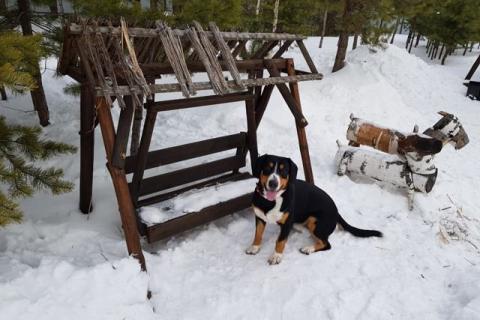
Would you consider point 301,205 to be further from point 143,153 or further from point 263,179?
point 143,153

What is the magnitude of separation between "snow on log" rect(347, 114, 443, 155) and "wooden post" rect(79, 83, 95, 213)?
4683 millimetres

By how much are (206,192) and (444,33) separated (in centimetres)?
2797

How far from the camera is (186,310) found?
3562 mm

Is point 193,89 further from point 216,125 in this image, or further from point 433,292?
point 216,125

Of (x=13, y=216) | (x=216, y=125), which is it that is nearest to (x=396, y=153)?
(x=216, y=125)

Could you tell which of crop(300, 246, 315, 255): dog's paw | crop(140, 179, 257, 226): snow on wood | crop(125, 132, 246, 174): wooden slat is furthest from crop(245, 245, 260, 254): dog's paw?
crop(125, 132, 246, 174): wooden slat

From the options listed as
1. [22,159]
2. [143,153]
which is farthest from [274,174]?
[22,159]

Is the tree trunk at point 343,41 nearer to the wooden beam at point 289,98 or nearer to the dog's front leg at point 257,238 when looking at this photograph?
the wooden beam at point 289,98

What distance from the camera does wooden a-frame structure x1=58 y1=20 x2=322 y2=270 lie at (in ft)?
10.7

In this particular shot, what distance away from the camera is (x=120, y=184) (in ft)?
11.7

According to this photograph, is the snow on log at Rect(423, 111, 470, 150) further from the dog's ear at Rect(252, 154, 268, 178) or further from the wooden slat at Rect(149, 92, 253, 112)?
the dog's ear at Rect(252, 154, 268, 178)

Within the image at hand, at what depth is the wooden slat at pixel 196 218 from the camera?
4.22 m

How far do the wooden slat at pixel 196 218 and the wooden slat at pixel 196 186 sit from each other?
58cm

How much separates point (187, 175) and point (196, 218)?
88 centimetres
